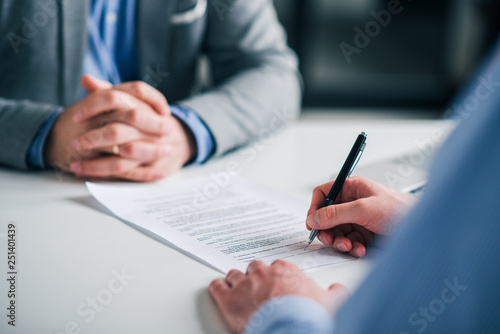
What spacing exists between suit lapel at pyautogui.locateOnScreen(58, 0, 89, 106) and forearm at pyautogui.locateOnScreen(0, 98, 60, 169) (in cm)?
27

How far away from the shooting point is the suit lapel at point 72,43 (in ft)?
3.53

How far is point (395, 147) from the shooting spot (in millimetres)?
1076

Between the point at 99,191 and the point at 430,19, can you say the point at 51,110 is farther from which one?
the point at 430,19

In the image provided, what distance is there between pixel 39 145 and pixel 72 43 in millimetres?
358

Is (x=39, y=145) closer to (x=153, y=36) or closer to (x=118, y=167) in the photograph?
(x=118, y=167)

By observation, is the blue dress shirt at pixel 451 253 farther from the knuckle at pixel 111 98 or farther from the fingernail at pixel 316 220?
the knuckle at pixel 111 98

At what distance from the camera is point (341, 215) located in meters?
0.60

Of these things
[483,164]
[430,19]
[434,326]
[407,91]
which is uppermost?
[483,164]

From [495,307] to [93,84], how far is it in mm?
762

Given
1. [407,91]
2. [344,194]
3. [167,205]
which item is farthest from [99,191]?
[407,91]

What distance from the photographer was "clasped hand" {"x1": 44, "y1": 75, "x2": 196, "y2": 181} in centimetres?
82

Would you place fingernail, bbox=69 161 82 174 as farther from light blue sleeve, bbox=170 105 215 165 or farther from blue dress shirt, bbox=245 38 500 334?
blue dress shirt, bbox=245 38 500 334

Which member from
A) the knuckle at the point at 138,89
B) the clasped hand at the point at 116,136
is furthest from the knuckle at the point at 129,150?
the knuckle at the point at 138,89

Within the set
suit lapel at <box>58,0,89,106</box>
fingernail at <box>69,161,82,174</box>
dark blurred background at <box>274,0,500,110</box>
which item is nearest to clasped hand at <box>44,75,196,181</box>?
fingernail at <box>69,161,82,174</box>
